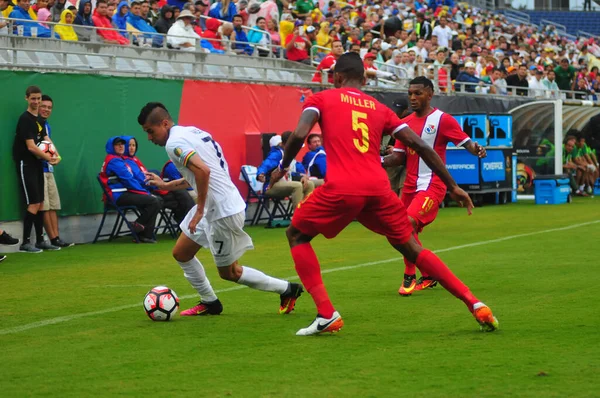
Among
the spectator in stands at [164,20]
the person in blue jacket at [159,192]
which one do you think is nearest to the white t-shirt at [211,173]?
the person in blue jacket at [159,192]

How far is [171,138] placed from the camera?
851 centimetres

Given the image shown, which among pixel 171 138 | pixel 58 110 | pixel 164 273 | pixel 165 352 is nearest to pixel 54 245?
pixel 58 110

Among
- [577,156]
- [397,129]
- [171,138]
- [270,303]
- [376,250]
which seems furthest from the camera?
[577,156]

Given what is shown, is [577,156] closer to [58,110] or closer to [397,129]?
[58,110]

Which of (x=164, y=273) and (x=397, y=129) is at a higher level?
(x=397, y=129)

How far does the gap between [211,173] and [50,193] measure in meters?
7.79

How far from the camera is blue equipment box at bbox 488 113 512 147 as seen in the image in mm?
26859

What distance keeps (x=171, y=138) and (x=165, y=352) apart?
1978 millimetres

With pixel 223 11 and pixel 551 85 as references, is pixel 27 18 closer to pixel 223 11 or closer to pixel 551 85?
pixel 223 11

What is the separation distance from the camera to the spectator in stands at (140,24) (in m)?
20.2

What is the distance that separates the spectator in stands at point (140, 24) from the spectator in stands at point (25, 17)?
2.42 meters

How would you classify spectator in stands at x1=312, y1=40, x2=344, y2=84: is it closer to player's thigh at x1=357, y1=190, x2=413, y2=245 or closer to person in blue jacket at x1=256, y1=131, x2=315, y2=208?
person in blue jacket at x1=256, y1=131, x2=315, y2=208

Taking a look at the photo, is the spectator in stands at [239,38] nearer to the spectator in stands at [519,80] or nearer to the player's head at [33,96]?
the player's head at [33,96]

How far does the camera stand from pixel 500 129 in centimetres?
2700
